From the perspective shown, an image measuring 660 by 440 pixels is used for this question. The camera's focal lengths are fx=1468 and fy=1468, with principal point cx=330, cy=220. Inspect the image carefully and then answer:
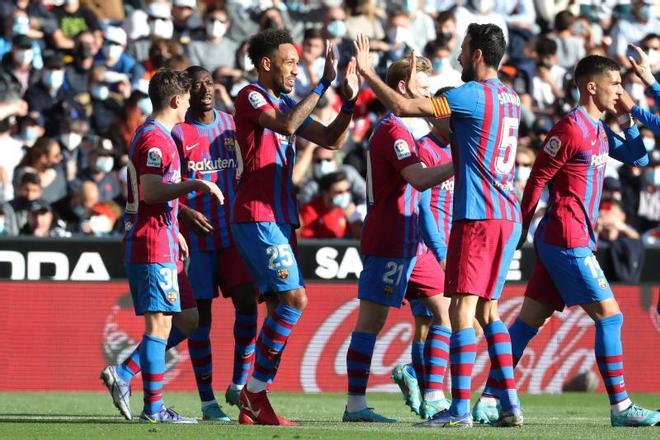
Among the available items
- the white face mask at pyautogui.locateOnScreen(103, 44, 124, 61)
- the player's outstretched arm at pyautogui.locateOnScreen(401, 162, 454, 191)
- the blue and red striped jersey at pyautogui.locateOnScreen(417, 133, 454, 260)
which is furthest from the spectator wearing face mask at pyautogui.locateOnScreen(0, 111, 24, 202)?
the player's outstretched arm at pyautogui.locateOnScreen(401, 162, 454, 191)

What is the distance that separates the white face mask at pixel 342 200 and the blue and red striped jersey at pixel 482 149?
22.6ft

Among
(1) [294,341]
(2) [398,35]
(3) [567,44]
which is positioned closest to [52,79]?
(2) [398,35]

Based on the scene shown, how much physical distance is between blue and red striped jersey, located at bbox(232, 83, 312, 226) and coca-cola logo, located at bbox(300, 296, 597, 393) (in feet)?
16.5

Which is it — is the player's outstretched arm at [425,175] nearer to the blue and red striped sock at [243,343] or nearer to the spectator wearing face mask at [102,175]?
the blue and red striped sock at [243,343]

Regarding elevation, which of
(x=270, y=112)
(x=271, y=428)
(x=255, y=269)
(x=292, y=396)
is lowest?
(x=292, y=396)

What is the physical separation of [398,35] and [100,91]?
4298 mm

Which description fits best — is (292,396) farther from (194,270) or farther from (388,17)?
Result: (388,17)

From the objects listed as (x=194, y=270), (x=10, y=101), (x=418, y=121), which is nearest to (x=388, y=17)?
(x=418, y=121)

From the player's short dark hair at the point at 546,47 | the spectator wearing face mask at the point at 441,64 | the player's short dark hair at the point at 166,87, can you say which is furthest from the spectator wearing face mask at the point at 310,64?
the player's short dark hair at the point at 166,87

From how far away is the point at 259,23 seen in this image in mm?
19594

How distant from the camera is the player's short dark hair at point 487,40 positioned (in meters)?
9.27

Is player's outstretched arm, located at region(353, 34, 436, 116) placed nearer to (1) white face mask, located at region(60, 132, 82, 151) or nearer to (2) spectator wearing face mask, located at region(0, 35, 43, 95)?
(1) white face mask, located at region(60, 132, 82, 151)

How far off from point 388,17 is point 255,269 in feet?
37.0

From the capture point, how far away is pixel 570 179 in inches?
385
